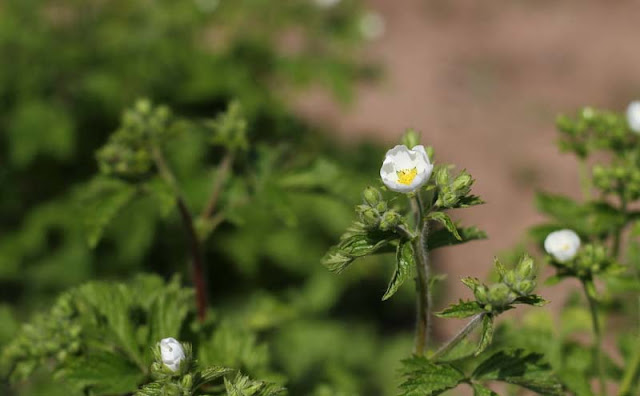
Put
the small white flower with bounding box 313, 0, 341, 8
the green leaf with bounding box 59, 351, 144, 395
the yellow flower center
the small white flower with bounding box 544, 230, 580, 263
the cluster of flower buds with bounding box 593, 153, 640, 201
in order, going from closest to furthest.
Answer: the yellow flower center
the green leaf with bounding box 59, 351, 144, 395
the small white flower with bounding box 544, 230, 580, 263
the cluster of flower buds with bounding box 593, 153, 640, 201
the small white flower with bounding box 313, 0, 341, 8

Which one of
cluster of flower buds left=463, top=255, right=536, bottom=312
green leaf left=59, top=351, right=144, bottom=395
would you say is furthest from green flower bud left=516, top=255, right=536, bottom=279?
green leaf left=59, top=351, right=144, bottom=395

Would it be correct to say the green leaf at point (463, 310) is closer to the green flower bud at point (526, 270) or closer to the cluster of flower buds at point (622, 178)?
the green flower bud at point (526, 270)

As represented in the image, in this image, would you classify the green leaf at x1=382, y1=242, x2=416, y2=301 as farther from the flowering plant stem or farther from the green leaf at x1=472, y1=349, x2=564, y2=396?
the green leaf at x1=472, y1=349, x2=564, y2=396

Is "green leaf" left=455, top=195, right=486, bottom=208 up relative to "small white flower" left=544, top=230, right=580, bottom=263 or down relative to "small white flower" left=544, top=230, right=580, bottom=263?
up

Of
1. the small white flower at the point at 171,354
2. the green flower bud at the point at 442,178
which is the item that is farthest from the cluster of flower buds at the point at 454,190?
the small white flower at the point at 171,354

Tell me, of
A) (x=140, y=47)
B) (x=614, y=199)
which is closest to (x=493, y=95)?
(x=614, y=199)

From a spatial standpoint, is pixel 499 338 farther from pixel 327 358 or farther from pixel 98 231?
pixel 327 358
